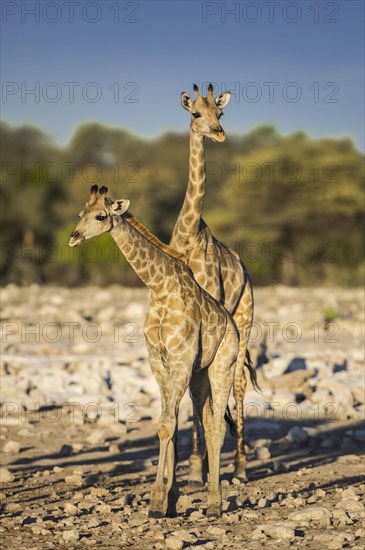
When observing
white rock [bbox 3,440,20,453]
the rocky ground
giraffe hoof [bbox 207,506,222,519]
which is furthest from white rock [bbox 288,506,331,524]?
white rock [bbox 3,440,20,453]

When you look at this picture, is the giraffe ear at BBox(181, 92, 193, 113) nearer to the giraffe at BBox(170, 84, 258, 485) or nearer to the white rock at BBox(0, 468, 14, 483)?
the giraffe at BBox(170, 84, 258, 485)

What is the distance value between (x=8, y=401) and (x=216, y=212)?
23.6 meters

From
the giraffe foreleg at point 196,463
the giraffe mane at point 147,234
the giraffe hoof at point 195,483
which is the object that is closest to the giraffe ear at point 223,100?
the giraffe mane at point 147,234

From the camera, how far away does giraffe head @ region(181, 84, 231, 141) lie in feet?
27.9

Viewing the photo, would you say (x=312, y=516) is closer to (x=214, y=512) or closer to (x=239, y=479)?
(x=214, y=512)

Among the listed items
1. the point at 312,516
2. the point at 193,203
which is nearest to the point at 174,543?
the point at 312,516

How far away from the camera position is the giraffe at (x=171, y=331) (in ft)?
23.3

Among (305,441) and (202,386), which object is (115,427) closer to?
(305,441)

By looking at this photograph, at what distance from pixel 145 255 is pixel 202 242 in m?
1.70

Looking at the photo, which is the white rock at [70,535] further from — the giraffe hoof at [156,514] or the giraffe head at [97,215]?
the giraffe head at [97,215]

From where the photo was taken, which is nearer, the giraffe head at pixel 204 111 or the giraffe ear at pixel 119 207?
the giraffe ear at pixel 119 207

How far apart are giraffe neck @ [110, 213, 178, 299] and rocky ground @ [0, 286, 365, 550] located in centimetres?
180

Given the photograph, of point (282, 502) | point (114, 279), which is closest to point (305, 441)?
point (282, 502)

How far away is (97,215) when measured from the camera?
6914mm
